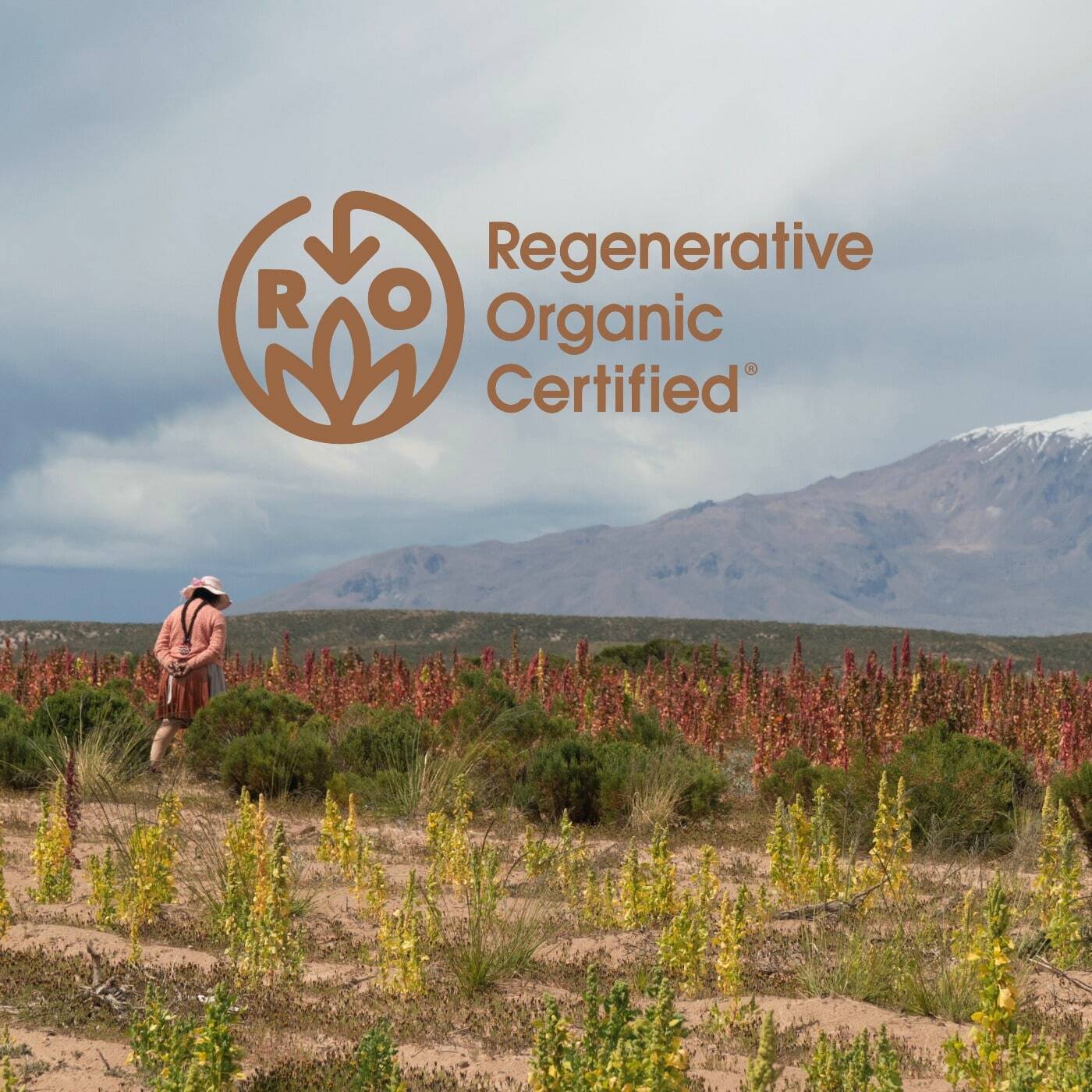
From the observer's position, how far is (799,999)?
512 cm

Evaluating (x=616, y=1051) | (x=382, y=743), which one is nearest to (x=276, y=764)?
(x=382, y=743)

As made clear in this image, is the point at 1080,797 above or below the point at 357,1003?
above

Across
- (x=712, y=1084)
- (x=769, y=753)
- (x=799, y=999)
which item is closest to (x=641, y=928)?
(x=799, y=999)

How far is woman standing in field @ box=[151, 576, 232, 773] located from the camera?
35.7ft

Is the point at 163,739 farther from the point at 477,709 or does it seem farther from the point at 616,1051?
the point at 616,1051

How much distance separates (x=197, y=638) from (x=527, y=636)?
33.9 m

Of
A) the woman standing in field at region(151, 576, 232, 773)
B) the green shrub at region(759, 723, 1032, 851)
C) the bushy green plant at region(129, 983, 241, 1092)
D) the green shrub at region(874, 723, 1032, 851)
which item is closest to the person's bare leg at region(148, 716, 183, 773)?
the woman standing in field at region(151, 576, 232, 773)

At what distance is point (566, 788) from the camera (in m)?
9.08

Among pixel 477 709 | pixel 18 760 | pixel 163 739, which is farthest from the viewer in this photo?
pixel 477 709

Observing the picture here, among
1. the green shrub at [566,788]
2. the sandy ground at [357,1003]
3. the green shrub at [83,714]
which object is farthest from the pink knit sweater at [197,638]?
the sandy ground at [357,1003]

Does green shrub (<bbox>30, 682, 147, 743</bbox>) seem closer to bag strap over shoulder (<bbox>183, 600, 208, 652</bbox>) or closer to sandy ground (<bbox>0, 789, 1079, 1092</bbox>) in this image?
bag strap over shoulder (<bbox>183, 600, 208, 652</bbox>)

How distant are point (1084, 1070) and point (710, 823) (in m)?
5.85

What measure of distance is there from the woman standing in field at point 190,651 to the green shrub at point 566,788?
11.8 ft

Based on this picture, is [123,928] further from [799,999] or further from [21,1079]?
[799,999]
